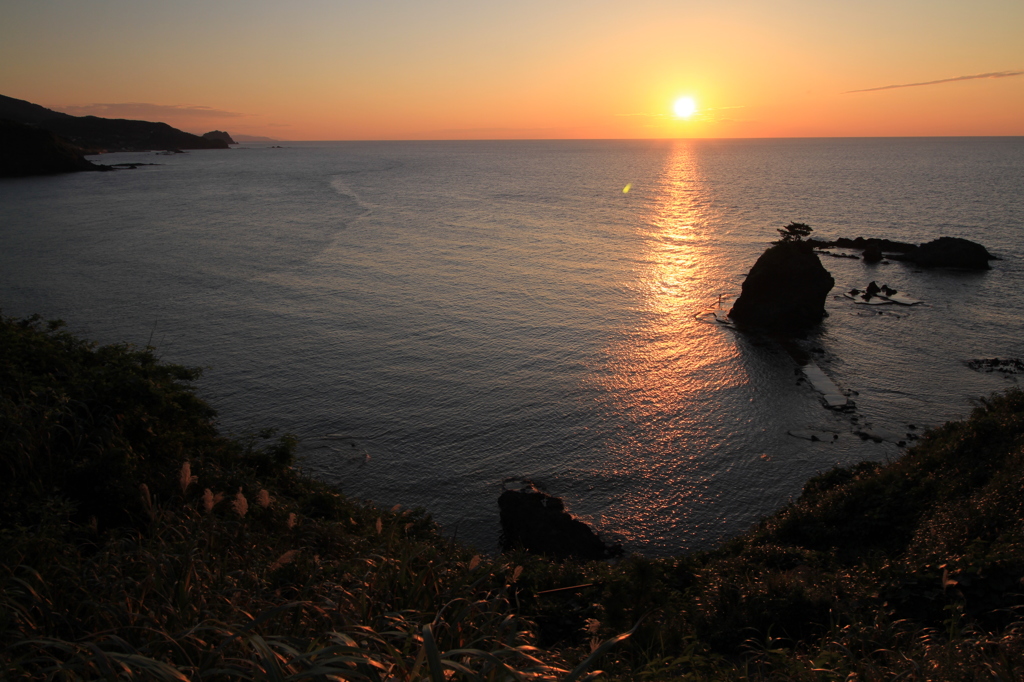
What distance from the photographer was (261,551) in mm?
8922

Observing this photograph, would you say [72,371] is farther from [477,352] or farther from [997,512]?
[477,352]

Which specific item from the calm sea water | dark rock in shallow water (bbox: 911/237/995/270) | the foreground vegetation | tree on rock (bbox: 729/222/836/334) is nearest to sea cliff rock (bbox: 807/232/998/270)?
dark rock in shallow water (bbox: 911/237/995/270)

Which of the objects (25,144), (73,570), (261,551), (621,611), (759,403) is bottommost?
(759,403)

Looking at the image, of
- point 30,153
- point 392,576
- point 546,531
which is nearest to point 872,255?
point 546,531

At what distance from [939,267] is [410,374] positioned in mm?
63518

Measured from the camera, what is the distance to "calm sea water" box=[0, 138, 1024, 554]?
27.5m

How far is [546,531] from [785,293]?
36348mm

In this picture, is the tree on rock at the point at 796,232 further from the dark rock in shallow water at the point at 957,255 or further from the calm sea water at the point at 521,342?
the dark rock in shallow water at the point at 957,255

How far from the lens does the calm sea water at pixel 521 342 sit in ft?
90.3

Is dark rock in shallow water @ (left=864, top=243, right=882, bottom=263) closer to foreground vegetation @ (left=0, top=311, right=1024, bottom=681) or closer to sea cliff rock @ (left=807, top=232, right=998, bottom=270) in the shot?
sea cliff rock @ (left=807, top=232, right=998, bottom=270)

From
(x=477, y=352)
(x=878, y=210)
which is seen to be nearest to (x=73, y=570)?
(x=477, y=352)

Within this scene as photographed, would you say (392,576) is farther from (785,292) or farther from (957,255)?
(957,255)

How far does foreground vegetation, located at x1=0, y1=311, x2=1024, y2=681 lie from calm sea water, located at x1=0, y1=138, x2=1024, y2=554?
309 inches

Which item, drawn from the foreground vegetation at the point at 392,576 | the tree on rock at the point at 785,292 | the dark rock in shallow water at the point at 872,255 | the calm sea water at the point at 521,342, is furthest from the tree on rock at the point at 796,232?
the foreground vegetation at the point at 392,576
